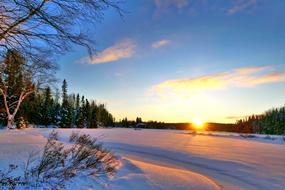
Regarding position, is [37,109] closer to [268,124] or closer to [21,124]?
[21,124]

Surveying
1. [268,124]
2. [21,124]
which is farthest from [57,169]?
[268,124]

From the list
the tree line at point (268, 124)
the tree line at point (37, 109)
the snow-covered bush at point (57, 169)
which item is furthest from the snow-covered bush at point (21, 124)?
the tree line at point (268, 124)

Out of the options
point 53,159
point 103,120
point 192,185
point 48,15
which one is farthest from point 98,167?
point 103,120

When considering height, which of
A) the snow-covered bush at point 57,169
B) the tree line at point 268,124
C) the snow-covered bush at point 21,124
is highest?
the tree line at point 268,124

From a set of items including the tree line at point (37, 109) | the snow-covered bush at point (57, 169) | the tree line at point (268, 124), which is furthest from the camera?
the tree line at point (268, 124)

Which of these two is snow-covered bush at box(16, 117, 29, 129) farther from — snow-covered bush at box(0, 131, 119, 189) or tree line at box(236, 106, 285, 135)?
tree line at box(236, 106, 285, 135)

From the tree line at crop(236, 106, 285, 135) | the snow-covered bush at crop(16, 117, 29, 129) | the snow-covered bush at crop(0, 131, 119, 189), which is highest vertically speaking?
the tree line at crop(236, 106, 285, 135)

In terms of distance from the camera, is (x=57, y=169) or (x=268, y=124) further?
(x=268, y=124)

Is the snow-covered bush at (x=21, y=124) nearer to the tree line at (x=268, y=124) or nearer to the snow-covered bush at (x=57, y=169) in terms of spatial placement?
the snow-covered bush at (x=57, y=169)

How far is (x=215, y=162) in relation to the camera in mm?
12281

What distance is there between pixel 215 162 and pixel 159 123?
103 m

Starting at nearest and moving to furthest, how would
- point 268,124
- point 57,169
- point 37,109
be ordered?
point 57,169
point 37,109
point 268,124

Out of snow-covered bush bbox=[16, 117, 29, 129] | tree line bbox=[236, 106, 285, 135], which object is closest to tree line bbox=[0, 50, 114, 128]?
snow-covered bush bbox=[16, 117, 29, 129]

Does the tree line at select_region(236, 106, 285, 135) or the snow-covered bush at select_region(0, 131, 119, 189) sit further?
the tree line at select_region(236, 106, 285, 135)
